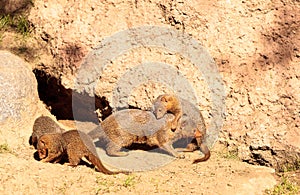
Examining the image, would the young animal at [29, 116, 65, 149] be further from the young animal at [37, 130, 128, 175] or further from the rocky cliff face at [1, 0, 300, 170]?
the rocky cliff face at [1, 0, 300, 170]

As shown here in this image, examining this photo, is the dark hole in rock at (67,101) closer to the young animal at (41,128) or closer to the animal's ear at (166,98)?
the young animal at (41,128)

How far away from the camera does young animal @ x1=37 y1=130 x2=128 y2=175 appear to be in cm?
610

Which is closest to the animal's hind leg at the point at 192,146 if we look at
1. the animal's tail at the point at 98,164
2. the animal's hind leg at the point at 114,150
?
the animal's hind leg at the point at 114,150

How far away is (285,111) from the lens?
665 cm

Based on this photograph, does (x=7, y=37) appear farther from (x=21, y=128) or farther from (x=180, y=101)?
(x=180, y=101)

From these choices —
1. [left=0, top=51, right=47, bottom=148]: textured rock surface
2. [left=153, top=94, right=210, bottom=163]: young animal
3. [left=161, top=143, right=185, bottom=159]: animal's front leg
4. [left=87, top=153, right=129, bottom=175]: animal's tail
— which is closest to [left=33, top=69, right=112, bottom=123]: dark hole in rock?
[left=0, top=51, right=47, bottom=148]: textured rock surface

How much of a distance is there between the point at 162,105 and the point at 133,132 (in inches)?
20.3

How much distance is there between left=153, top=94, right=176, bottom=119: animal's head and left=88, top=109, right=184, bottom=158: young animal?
0.07m

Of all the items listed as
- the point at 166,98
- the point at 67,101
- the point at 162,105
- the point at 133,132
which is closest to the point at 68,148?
the point at 133,132

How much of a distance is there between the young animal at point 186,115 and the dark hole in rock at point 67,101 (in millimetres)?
772

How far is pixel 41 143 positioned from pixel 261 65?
3048 mm

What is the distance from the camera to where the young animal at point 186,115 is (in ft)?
22.0

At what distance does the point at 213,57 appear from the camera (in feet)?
23.5

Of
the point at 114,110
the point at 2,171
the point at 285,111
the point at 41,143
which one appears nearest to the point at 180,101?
the point at 114,110
